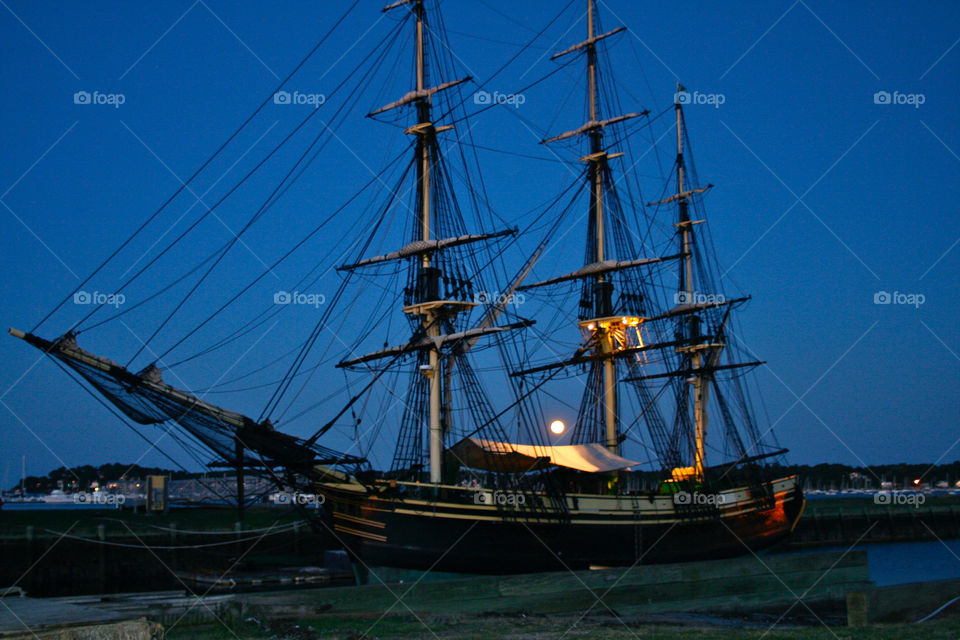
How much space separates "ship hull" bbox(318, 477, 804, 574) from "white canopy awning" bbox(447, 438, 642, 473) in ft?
4.99

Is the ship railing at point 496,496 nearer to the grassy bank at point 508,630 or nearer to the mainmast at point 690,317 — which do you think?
the grassy bank at point 508,630

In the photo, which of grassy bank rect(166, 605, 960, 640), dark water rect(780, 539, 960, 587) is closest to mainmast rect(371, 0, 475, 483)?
grassy bank rect(166, 605, 960, 640)

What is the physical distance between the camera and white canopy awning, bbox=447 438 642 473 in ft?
95.1

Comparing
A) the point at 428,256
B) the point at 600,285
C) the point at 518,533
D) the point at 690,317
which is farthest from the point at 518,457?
the point at 690,317

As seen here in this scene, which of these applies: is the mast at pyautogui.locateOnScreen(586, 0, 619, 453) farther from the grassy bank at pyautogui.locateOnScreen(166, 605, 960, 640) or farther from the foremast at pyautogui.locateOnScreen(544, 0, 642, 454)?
the grassy bank at pyautogui.locateOnScreen(166, 605, 960, 640)

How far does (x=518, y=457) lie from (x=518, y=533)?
3.44 metres

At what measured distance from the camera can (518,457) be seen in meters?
29.9

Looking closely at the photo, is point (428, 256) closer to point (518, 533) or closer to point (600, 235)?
point (518, 533)

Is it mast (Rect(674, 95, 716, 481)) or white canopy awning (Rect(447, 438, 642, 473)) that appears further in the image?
mast (Rect(674, 95, 716, 481))

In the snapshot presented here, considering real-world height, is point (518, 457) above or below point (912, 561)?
above

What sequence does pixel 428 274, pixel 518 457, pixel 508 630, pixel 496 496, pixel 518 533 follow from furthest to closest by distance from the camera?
pixel 428 274 → pixel 518 457 → pixel 518 533 → pixel 496 496 → pixel 508 630

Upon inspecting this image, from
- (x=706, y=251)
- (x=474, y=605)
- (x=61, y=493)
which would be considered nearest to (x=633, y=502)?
(x=474, y=605)

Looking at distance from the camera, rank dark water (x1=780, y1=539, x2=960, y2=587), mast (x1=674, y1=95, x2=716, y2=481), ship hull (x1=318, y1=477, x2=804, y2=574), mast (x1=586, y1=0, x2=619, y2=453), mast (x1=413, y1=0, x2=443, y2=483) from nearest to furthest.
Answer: ship hull (x1=318, y1=477, x2=804, y2=574) → mast (x1=413, y1=0, x2=443, y2=483) → dark water (x1=780, y1=539, x2=960, y2=587) → mast (x1=586, y1=0, x2=619, y2=453) → mast (x1=674, y1=95, x2=716, y2=481)

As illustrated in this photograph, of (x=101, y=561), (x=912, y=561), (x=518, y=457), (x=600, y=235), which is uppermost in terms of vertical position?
(x=600, y=235)
